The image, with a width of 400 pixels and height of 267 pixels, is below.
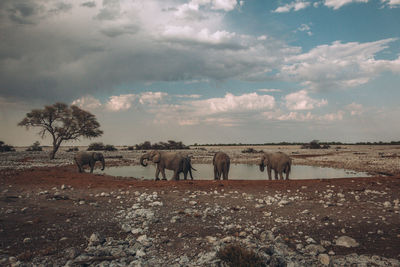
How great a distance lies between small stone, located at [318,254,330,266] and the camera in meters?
5.61

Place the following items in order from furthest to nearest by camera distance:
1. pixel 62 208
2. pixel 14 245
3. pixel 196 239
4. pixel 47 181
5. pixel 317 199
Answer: pixel 47 181 → pixel 317 199 → pixel 62 208 → pixel 196 239 → pixel 14 245

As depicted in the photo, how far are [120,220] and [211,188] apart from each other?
16.2 ft

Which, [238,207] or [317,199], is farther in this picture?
[317,199]

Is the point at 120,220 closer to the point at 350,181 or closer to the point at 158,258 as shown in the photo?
the point at 158,258

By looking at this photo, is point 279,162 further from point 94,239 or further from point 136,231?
point 94,239

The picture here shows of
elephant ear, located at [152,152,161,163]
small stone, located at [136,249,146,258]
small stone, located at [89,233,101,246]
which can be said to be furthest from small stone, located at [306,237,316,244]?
elephant ear, located at [152,152,161,163]

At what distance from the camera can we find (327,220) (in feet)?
26.2

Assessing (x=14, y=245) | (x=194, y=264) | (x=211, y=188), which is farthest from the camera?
(x=211, y=188)

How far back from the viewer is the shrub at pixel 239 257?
5.25 meters

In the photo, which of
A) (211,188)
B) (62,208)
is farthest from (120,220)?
(211,188)

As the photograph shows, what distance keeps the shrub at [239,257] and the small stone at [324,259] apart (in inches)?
53.1

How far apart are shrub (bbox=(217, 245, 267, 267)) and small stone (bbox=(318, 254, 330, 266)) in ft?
4.43

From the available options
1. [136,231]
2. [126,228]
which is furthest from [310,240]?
[126,228]

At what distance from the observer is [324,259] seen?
18.6 feet
